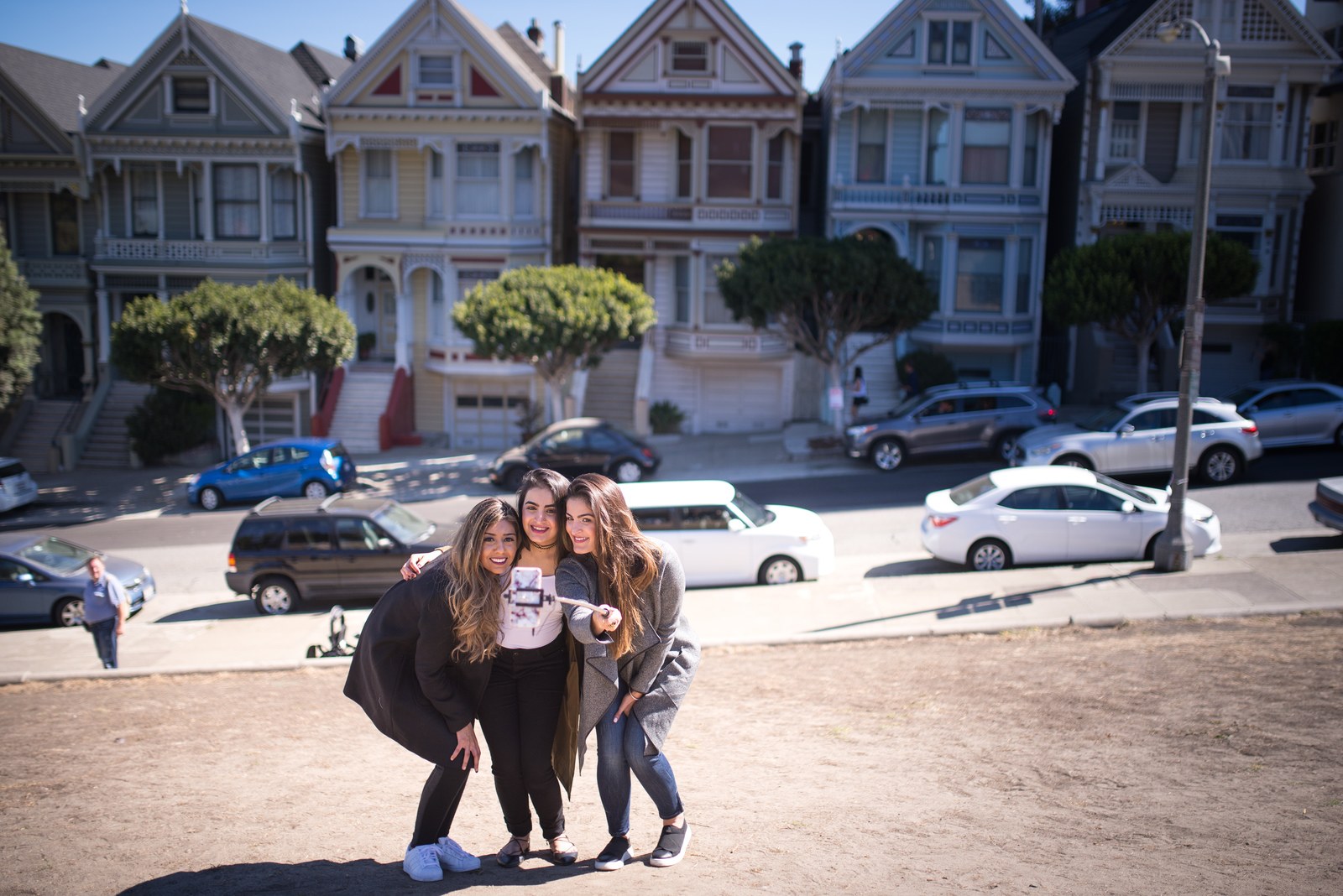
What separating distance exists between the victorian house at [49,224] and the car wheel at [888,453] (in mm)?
22035

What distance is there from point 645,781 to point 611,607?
100cm

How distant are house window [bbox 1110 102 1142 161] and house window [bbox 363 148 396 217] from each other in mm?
19993

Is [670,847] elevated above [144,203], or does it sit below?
below

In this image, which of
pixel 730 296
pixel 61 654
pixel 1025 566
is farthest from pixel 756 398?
pixel 61 654

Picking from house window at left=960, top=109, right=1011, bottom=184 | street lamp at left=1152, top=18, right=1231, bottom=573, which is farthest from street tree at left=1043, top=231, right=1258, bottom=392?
street lamp at left=1152, top=18, right=1231, bottom=573

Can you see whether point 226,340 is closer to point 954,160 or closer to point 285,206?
point 285,206

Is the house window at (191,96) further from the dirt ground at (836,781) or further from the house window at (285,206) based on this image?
the dirt ground at (836,781)

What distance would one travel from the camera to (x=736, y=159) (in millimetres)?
30250

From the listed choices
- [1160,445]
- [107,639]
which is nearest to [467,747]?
[107,639]

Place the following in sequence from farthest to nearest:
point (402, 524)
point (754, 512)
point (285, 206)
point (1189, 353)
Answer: point (285, 206) → point (402, 524) → point (754, 512) → point (1189, 353)

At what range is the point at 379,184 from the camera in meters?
31.5

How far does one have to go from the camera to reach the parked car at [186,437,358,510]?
23391 mm

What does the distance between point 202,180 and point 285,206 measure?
92.6 inches

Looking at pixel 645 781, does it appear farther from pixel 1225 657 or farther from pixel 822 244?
pixel 822 244
